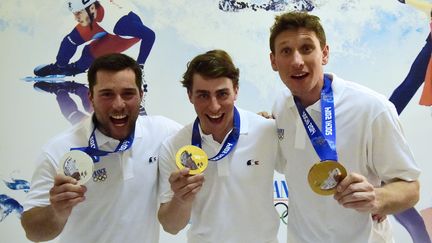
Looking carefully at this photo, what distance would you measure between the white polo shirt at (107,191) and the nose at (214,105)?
0.51 m

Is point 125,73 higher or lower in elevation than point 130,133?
higher

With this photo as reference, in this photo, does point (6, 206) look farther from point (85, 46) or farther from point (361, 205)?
point (361, 205)

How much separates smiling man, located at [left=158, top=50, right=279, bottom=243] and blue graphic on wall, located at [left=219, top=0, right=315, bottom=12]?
1.26 m

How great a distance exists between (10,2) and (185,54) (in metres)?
1.58

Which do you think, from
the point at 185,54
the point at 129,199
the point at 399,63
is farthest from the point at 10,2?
the point at 399,63

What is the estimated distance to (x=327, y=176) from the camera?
170 cm

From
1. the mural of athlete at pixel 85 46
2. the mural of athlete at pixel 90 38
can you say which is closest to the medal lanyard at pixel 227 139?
the mural of athlete at pixel 85 46

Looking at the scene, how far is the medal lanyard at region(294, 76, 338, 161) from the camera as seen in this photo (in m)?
1.89

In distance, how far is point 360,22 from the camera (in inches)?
131

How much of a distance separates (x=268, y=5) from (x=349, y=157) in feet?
5.98

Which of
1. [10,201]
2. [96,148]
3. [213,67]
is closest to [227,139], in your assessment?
[213,67]

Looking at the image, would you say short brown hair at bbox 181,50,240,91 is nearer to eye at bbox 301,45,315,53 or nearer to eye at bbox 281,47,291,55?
eye at bbox 281,47,291,55

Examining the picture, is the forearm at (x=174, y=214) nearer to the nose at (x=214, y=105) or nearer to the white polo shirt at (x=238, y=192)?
the white polo shirt at (x=238, y=192)

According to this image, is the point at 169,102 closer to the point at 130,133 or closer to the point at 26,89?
the point at 130,133
